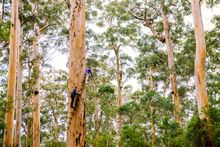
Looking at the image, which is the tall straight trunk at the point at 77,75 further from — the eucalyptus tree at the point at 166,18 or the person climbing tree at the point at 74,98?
the eucalyptus tree at the point at 166,18

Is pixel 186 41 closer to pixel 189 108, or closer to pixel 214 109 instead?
pixel 189 108

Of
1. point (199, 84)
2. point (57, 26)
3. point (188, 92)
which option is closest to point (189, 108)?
point (188, 92)

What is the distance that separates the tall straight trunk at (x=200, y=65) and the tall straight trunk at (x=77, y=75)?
4.50m

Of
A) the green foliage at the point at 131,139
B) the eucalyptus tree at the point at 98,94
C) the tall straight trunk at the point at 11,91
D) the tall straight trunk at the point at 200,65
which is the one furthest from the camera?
the eucalyptus tree at the point at 98,94

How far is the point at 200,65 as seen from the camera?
8.20 m

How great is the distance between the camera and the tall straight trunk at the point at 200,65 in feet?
26.0

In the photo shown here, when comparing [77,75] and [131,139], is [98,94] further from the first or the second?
[77,75]

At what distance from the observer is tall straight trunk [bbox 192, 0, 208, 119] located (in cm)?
793

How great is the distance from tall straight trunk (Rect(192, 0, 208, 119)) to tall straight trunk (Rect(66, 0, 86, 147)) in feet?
14.8

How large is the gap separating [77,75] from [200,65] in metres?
5.16

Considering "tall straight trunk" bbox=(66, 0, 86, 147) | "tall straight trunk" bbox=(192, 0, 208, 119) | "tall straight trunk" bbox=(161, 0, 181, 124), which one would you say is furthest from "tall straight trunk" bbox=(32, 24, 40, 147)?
"tall straight trunk" bbox=(66, 0, 86, 147)

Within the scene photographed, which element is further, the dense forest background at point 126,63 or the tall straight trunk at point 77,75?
the dense forest background at point 126,63

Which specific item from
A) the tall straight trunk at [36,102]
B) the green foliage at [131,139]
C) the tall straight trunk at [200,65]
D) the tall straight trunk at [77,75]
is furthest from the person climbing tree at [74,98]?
the tall straight trunk at [36,102]

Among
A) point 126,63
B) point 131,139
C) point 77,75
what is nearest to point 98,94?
point 126,63
